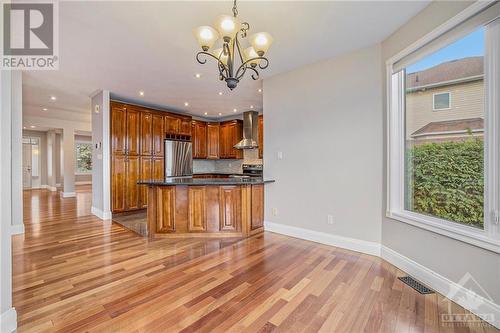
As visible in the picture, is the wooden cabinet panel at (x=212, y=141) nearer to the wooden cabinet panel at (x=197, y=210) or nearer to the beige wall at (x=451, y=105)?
the wooden cabinet panel at (x=197, y=210)

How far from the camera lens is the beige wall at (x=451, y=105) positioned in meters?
1.89

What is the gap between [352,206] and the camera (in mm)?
3025

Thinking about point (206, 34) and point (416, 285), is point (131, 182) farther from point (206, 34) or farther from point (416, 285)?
point (416, 285)

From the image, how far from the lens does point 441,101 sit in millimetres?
2227

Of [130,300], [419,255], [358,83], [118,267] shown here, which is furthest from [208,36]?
[419,255]

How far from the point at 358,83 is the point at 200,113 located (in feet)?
16.2

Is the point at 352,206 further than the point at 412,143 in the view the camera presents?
Yes

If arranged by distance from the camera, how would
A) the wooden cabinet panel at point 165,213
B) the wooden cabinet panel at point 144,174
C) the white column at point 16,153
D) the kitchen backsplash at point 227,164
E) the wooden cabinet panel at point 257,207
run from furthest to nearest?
1. the kitchen backsplash at point 227,164
2. the wooden cabinet panel at point 144,174
3. the wooden cabinet panel at point 257,207
4. the wooden cabinet panel at point 165,213
5. the white column at point 16,153

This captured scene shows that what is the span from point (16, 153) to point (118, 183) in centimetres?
181

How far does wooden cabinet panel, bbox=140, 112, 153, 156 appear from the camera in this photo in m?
5.48

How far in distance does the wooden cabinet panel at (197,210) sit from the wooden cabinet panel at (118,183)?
242cm

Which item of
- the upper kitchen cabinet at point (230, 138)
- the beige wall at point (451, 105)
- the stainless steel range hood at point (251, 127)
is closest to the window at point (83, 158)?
the upper kitchen cabinet at point (230, 138)

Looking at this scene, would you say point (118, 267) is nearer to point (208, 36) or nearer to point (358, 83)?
point (208, 36)

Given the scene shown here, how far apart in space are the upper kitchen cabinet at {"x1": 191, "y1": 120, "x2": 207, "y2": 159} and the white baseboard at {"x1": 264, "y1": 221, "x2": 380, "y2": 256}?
3.87 m
